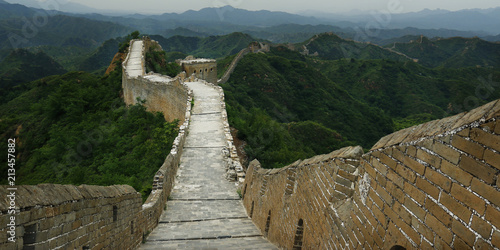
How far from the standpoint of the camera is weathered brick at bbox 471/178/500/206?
5.75ft

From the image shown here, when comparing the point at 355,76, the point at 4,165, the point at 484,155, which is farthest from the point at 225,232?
the point at 355,76

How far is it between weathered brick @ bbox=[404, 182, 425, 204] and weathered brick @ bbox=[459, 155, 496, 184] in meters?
0.42

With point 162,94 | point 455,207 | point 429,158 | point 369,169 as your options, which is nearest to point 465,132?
point 429,158

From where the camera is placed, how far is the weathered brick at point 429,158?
220cm

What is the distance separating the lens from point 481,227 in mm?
1821

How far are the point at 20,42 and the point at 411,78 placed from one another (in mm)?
141224

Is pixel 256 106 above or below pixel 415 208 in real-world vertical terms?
below

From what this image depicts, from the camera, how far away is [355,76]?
63.4 metres

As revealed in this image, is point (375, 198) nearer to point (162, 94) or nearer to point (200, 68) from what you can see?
point (162, 94)

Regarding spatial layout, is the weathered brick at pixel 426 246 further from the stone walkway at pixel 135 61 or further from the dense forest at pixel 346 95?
the dense forest at pixel 346 95

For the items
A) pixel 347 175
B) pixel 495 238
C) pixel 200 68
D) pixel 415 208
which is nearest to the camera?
pixel 495 238

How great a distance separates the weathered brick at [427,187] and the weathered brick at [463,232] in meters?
0.22

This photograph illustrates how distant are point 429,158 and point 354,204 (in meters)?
1.27

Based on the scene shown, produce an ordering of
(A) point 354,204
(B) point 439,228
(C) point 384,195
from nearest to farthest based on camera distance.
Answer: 1. (B) point 439,228
2. (C) point 384,195
3. (A) point 354,204
